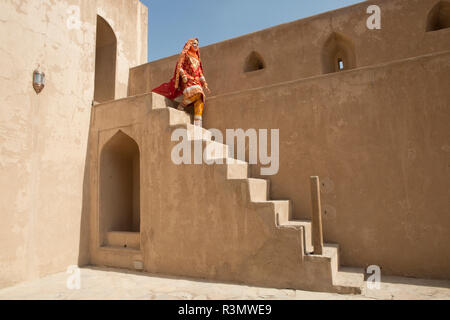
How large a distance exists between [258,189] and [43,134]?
12.7 ft

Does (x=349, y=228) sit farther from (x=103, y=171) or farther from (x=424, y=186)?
(x=103, y=171)

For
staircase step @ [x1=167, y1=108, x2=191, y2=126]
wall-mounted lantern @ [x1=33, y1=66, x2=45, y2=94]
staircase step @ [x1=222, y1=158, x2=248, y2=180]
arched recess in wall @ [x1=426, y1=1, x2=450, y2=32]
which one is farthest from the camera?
arched recess in wall @ [x1=426, y1=1, x2=450, y2=32]

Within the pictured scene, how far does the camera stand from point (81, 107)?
6.50m

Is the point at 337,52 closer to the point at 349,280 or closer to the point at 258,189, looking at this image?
the point at 258,189

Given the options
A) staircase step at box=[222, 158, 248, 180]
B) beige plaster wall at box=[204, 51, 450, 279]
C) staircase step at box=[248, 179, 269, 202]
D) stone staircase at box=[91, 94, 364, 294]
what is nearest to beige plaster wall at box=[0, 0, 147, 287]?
stone staircase at box=[91, 94, 364, 294]

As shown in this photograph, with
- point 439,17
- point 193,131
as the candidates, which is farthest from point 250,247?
point 439,17

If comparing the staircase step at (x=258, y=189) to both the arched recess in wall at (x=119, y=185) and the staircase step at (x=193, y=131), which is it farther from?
the arched recess in wall at (x=119, y=185)

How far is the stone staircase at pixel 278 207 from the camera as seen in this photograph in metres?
4.21

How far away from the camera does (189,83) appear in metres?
6.66

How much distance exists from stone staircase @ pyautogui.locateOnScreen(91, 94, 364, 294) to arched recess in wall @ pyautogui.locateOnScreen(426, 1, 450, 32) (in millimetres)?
5355

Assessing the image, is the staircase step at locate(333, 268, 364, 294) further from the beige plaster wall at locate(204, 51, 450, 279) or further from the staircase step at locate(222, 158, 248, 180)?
the staircase step at locate(222, 158, 248, 180)

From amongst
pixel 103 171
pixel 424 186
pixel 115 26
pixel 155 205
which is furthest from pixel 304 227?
pixel 115 26

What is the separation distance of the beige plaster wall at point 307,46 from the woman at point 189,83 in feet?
6.83

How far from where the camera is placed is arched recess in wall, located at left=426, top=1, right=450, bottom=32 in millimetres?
7031
